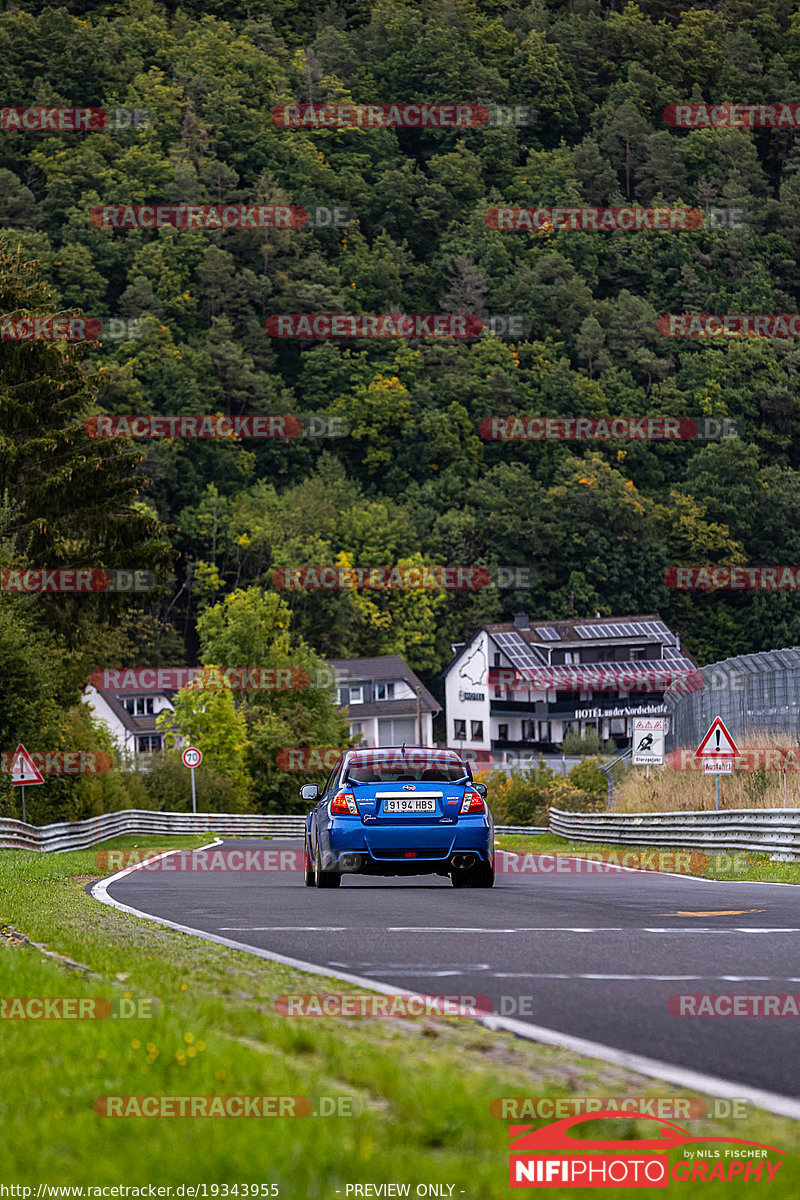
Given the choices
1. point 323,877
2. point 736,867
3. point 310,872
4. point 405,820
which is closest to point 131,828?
point 736,867

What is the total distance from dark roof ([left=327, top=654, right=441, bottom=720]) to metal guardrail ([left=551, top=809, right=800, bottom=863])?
78.3 metres

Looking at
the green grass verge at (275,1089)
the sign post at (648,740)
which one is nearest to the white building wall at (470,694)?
the sign post at (648,740)

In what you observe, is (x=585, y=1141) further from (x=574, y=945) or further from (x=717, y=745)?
(x=717, y=745)

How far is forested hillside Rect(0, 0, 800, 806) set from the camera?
413ft

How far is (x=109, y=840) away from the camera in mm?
39906

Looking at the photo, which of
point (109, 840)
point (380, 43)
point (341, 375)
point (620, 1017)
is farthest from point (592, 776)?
point (380, 43)

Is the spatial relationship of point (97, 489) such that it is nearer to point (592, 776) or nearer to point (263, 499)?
point (592, 776)

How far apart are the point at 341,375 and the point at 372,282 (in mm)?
17232

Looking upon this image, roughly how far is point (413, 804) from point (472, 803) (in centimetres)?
57

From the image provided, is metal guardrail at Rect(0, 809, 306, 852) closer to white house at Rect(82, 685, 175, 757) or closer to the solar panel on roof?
white house at Rect(82, 685, 175, 757)

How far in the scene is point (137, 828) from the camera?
44.5m

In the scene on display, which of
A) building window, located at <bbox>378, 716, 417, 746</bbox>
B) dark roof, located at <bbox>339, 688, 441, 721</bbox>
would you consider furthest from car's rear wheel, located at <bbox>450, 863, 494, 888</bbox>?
building window, located at <bbox>378, 716, 417, 746</bbox>

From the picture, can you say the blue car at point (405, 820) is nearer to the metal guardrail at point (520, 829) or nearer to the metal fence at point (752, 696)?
the metal fence at point (752, 696)

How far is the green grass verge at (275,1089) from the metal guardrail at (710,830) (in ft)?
48.6
